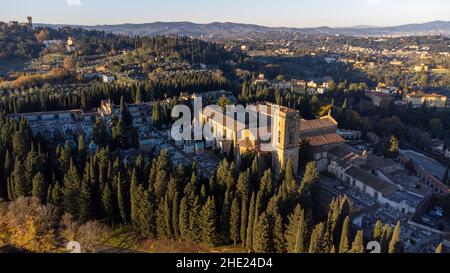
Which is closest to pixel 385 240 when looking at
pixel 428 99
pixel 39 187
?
pixel 39 187

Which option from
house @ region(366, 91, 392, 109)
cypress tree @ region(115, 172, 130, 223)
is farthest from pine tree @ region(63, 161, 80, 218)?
house @ region(366, 91, 392, 109)

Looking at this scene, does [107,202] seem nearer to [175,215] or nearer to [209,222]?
[175,215]

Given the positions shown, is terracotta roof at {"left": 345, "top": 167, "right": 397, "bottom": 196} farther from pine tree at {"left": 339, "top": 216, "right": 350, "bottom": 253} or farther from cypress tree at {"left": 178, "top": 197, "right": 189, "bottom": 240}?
cypress tree at {"left": 178, "top": 197, "right": 189, "bottom": 240}

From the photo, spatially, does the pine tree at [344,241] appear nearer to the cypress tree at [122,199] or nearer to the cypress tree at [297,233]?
the cypress tree at [297,233]

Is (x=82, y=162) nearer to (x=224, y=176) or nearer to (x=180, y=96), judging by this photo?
(x=224, y=176)
